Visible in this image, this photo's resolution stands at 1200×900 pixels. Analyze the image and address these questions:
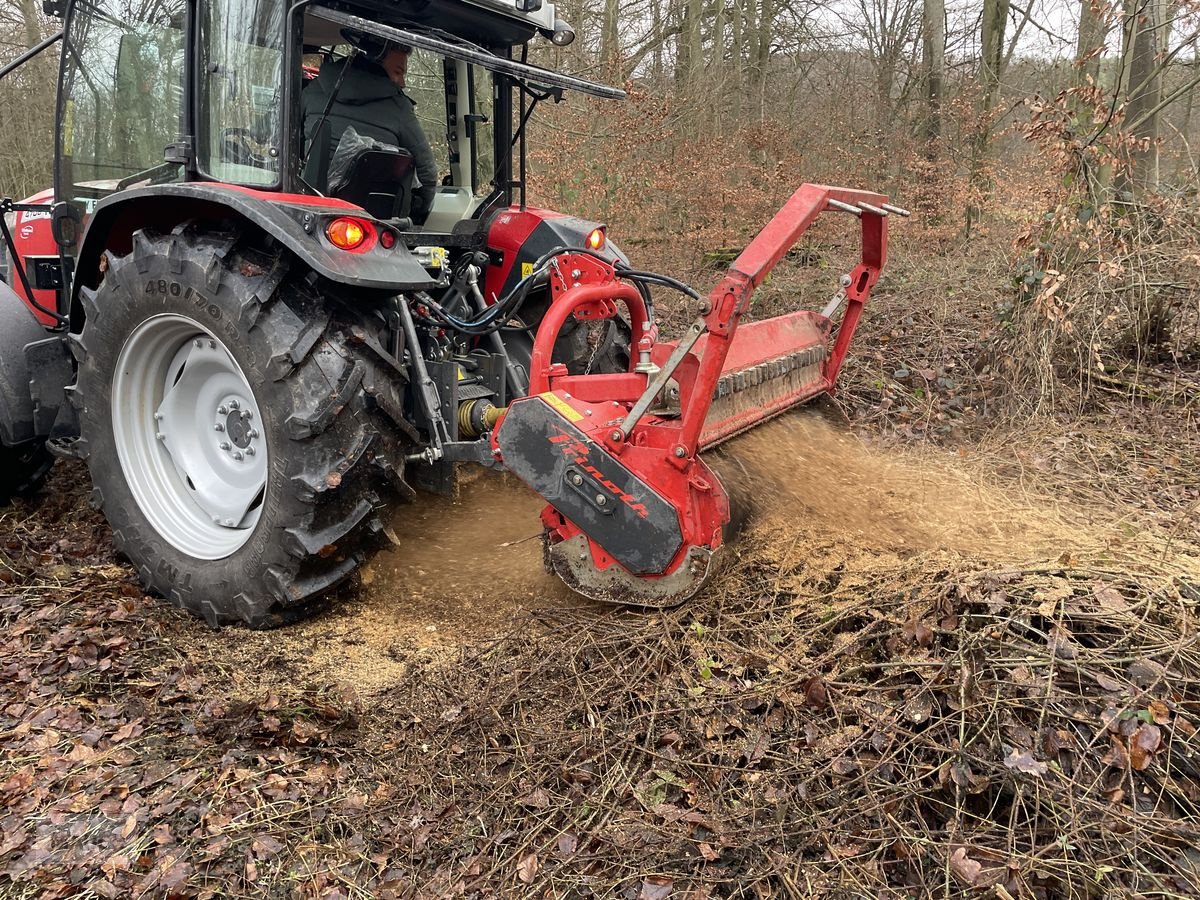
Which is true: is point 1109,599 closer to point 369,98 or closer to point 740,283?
point 740,283

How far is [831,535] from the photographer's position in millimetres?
3225

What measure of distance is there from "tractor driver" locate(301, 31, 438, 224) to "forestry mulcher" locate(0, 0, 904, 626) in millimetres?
21

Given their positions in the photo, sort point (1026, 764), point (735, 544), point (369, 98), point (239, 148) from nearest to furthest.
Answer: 1. point (1026, 764)
2. point (735, 544)
3. point (239, 148)
4. point (369, 98)

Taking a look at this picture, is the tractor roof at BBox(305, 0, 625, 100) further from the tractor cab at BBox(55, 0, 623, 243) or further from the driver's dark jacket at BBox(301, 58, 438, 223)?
the driver's dark jacket at BBox(301, 58, 438, 223)

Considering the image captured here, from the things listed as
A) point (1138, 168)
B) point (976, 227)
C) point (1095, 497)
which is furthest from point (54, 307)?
point (976, 227)

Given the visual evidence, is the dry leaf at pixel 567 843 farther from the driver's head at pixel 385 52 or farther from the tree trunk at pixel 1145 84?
the tree trunk at pixel 1145 84

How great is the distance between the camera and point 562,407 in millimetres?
2881

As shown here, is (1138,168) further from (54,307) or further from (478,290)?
(54,307)

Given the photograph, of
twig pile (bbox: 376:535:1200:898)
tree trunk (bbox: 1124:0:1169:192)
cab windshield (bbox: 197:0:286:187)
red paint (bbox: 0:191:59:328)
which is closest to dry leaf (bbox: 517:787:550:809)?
twig pile (bbox: 376:535:1200:898)

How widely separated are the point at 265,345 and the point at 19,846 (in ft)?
5.13

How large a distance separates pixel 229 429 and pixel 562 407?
140 centimetres

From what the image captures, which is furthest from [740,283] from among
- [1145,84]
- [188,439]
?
[1145,84]

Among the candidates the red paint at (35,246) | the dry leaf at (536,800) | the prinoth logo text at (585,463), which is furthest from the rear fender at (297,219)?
the dry leaf at (536,800)

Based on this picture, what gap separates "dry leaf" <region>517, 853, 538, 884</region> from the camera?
2018mm
